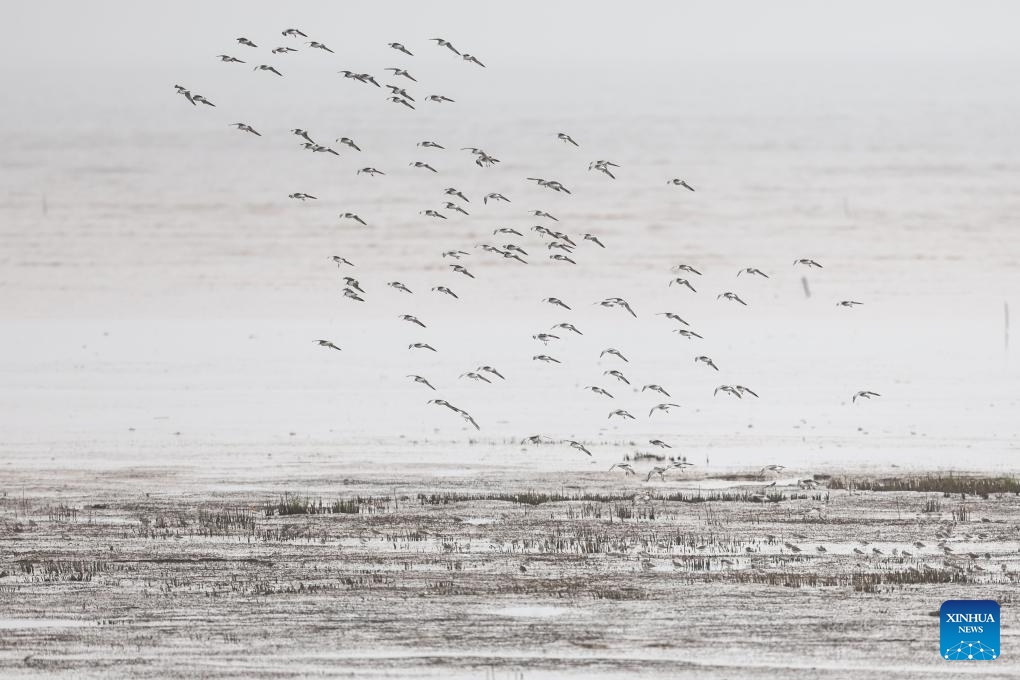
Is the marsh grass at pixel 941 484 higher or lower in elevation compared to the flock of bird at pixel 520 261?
lower

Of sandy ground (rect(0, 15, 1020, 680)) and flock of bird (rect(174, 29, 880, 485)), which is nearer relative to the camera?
sandy ground (rect(0, 15, 1020, 680))

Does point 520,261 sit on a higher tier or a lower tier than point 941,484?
higher


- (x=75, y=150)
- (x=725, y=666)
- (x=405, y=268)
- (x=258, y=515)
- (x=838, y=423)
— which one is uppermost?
(x=75, y=150)

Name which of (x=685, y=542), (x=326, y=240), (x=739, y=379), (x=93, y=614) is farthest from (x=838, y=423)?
(x=326, y=240)

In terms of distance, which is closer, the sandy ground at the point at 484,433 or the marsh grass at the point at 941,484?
the sandy ground at the point at 484,433

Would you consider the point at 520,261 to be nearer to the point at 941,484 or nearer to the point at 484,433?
the point at 484,433

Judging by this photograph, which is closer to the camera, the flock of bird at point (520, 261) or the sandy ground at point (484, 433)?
the sandy ground at point (484, 433)

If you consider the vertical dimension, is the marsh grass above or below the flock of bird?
below

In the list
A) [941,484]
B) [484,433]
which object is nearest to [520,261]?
[484,433]

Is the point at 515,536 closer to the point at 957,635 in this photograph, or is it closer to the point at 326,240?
the point at 957,635

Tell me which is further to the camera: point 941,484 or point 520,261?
point 520,261

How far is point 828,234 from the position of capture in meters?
77.8

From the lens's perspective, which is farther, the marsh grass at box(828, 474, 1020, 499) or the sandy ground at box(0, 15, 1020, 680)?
the marsh grass at box(828, 474, 1020, 499)

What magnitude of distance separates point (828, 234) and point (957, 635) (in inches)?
2498
